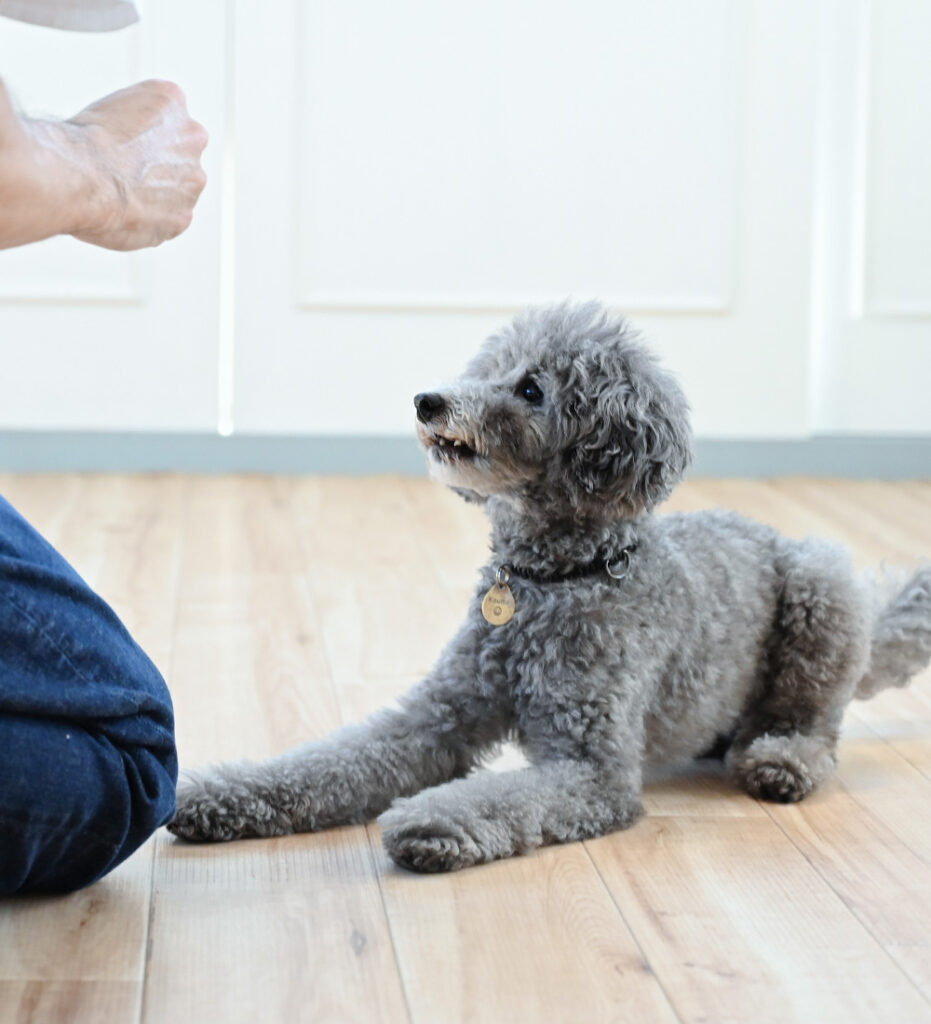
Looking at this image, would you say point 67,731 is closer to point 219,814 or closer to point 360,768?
point 219,814

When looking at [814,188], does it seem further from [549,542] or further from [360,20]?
[549,542]

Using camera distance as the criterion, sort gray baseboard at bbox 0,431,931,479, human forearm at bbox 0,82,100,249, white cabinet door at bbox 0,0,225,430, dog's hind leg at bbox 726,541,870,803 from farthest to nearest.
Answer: gray baseboard at bbox 0,431,931,479 → white cabinet door at bbox 0,0,225,430 → dog's hind leg at bbox 726,541,870,803 → human forearm at bbox 0,82,100,249

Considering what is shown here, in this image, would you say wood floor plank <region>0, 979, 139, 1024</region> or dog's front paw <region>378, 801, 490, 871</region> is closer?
wood floor plank <region>0, 979, 139, 1024</region>

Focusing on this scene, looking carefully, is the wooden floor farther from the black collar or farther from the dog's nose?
the dog's nose

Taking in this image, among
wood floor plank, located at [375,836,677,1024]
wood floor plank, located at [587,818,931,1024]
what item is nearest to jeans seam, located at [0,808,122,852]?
wood floor plank, located at [375,836,677,1024]

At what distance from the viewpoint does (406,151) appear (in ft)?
12.8

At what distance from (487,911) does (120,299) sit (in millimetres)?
2677

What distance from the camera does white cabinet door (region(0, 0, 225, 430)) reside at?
12.4 feet

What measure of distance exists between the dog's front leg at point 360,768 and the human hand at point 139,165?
24.2 inches

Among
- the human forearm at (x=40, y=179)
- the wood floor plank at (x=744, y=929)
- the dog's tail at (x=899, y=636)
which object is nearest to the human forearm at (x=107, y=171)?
the human forearm at (x=40, y=179)

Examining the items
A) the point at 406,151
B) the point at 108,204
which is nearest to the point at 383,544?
the point at 406,151

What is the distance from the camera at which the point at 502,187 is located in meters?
3.96

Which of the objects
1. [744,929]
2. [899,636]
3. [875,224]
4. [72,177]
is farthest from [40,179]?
[875,224]

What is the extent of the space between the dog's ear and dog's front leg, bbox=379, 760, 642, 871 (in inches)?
12.2
